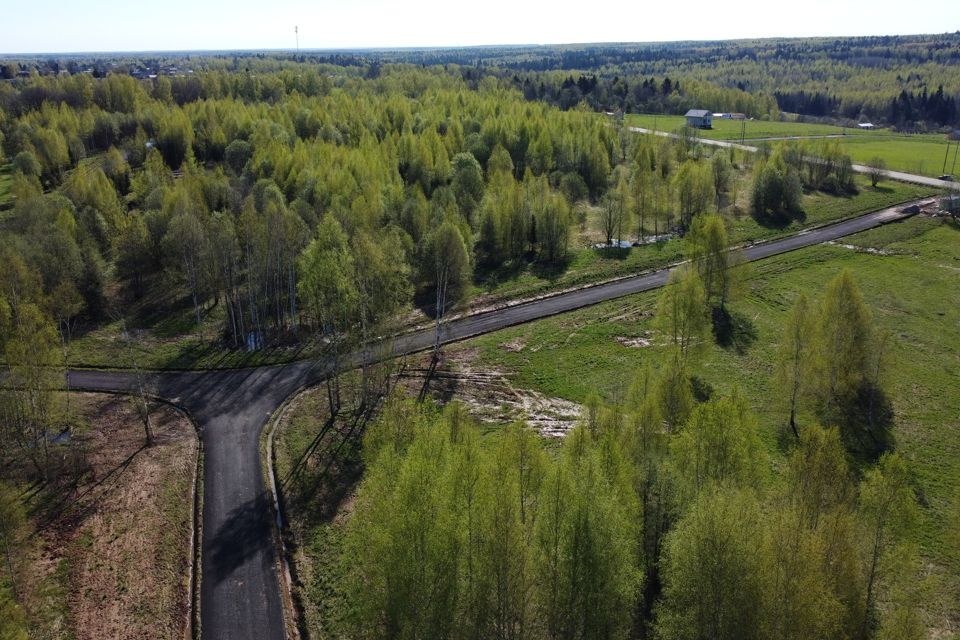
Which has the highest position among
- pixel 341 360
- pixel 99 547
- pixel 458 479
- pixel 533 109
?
pixel 533 109

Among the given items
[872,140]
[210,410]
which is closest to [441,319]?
[210,410]

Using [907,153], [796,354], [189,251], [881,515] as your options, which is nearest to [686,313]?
[796,354]

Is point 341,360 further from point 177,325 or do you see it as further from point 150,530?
point 177,325

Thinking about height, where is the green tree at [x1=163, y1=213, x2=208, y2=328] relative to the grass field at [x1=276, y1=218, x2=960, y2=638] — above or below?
above

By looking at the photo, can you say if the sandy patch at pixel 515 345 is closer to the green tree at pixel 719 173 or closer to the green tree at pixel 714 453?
the green tree at pixel 714 453

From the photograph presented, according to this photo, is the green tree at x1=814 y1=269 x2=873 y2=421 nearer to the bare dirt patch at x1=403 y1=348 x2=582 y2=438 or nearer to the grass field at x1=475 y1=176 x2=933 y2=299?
the bare dirt patch at x1=403 y1=348 x2=582 y2=438

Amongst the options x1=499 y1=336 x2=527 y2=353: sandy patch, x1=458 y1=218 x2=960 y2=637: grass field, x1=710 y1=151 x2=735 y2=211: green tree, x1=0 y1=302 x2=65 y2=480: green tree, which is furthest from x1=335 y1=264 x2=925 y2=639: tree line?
x1=710 y1=151 x2=735 y2=211: green tree

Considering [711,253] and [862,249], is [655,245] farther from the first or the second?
[862,249]
